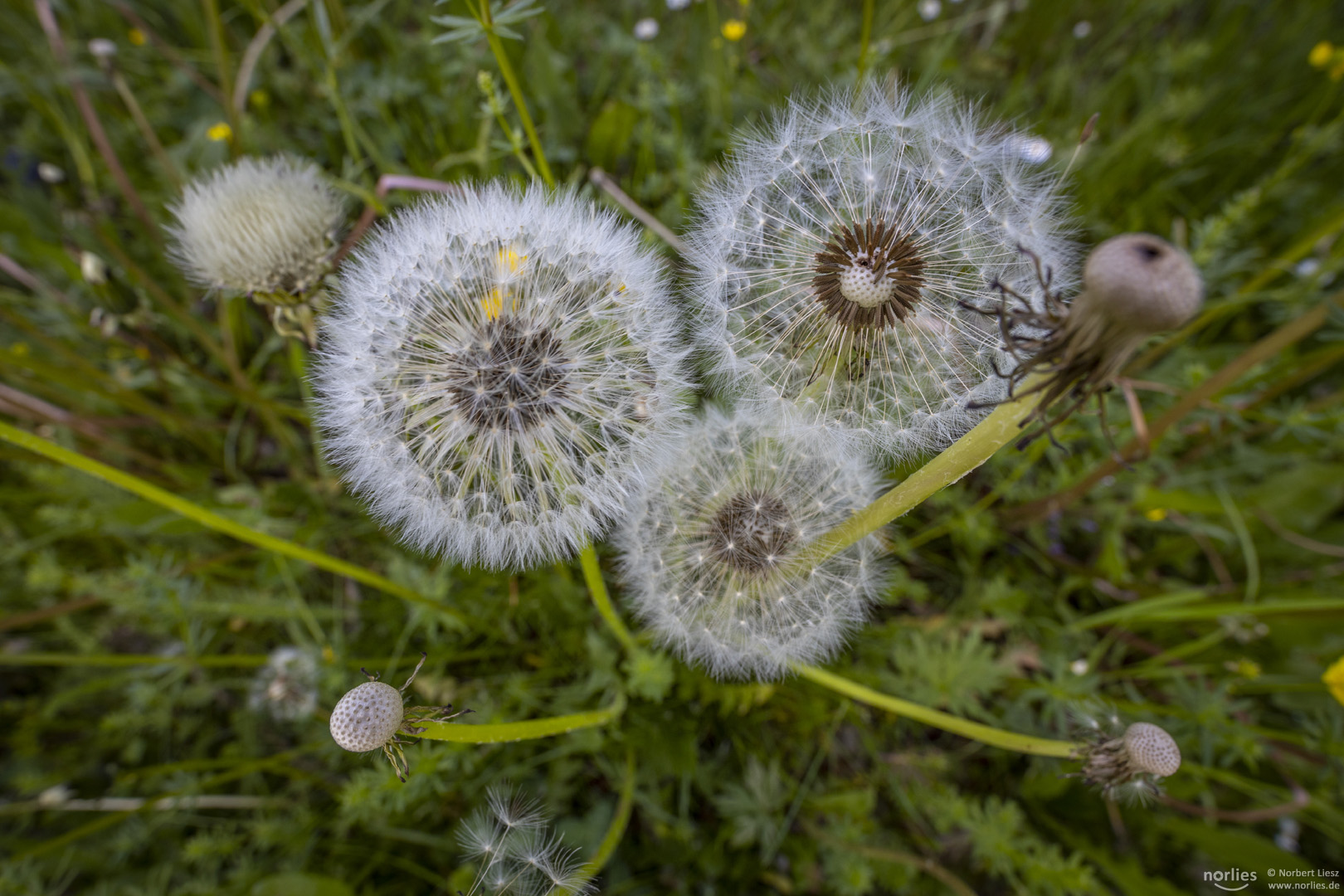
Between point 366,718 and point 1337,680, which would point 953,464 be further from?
point 1337,680

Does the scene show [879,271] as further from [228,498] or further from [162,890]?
[162,890]

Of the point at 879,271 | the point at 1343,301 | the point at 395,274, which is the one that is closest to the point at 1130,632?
the point at 1343,301

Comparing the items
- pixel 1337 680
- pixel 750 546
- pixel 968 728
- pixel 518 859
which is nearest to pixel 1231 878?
pixel 1337 680

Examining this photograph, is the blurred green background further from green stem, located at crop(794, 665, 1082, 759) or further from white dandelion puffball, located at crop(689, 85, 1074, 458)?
white dandelion puffball, located at crop(689, 85, 1074, 458)

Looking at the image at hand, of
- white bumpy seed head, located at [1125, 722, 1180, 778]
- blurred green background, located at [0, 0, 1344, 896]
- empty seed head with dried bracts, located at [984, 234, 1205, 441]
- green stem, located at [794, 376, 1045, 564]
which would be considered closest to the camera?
empty seed head with dried bracts, located at [984, 234, 1205, 441]

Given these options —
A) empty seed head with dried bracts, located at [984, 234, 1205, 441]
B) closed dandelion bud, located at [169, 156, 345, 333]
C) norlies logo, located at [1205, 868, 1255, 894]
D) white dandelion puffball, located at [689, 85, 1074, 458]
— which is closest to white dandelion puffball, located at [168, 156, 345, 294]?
closed dandelion bud, located at [169, 156, 345, 333]

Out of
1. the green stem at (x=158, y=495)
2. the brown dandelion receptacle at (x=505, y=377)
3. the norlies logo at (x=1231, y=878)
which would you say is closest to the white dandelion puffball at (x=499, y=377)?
the brown dandelion receptacle at (x=505, y=377)
